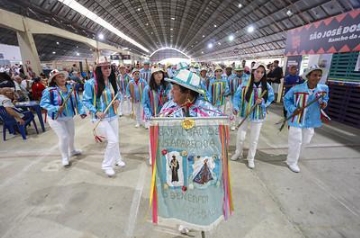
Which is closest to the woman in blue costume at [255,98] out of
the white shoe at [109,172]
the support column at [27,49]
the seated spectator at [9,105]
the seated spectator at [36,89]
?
the white shoe at [109,172]

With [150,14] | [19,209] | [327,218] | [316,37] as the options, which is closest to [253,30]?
[316,37]

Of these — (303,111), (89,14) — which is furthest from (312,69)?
(89,14)

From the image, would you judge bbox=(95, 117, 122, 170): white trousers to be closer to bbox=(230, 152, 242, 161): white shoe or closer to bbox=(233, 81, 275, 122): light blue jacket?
bbox=(233, 81, 275, 122): light blue jacket

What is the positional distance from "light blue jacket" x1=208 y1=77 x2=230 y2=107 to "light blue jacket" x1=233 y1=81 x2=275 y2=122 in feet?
8.08

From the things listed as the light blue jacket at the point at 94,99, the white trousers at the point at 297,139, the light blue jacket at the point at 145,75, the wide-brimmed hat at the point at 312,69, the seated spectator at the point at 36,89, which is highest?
the wide-brimmed hat at the point at 312,69

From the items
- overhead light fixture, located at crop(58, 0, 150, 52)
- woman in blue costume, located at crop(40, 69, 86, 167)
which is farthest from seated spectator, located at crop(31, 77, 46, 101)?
overhead light fixture, located at crop(58, 0, 150, 52)

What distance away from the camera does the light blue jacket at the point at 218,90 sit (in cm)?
620

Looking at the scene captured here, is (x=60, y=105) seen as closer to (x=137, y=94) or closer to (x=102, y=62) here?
(x=102, y=62)

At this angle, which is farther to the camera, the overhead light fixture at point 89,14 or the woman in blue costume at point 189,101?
the overhead light fixture at point 89,14

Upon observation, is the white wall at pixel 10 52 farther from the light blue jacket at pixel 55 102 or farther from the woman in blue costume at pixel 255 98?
the woman in blue costume at pixel 255 98

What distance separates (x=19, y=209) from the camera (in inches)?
111

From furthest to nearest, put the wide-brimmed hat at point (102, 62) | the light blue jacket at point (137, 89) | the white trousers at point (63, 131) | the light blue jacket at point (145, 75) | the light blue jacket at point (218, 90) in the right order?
1. the light blue jacket at point (145, 75)
2. the light blue jacket at point (137, 89)
3. the light blue jacket at point (218, 90)
4. the white trousers at point (63, 131)
5. the wide-brimmed hat at point (102, 62)

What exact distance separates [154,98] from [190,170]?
2.46m

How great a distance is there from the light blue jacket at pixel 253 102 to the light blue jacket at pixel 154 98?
1397mm
